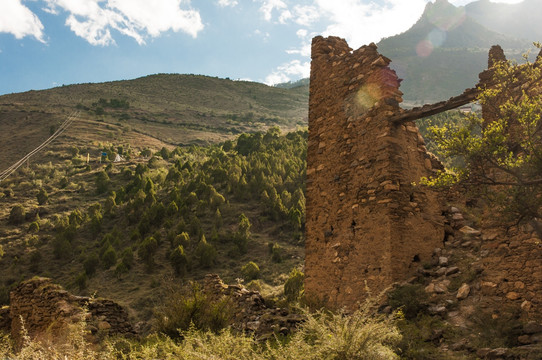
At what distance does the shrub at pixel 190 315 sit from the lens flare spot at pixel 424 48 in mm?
150845

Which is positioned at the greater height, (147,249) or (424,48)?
(424,48)

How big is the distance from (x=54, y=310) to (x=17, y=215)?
22.0 metres

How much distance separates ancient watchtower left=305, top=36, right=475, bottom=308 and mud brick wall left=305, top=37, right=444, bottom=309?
0.02 metres

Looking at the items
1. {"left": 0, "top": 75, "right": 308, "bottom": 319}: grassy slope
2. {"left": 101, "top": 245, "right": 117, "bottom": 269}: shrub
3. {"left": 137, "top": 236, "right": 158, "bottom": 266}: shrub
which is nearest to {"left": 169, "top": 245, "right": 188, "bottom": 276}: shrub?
{"left": 0, "top": 75, "right": 308, "bottom": 319}: grassy slope

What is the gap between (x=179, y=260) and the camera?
1853cm

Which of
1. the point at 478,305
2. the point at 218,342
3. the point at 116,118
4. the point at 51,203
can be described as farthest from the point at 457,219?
the point at 116,118

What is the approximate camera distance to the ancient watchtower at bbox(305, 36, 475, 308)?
5863 millimetres

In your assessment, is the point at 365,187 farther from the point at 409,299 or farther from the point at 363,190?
the point at 409,299

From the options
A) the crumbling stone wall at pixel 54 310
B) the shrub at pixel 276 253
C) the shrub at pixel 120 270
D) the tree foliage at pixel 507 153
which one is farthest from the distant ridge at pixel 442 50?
the tree foliage at pixel 507 153

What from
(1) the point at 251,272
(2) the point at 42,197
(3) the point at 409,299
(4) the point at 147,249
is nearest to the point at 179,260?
(4) the point at 147,249

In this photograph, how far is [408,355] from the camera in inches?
159

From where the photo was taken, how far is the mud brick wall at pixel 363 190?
5.87 meters

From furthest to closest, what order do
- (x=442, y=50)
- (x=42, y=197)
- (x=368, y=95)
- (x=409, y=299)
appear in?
(x=442, y=50) < (x=42, y=197) < (x=368, y=95) < (x=409, y=299)

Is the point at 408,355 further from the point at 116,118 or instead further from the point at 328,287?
the point at 116,118
